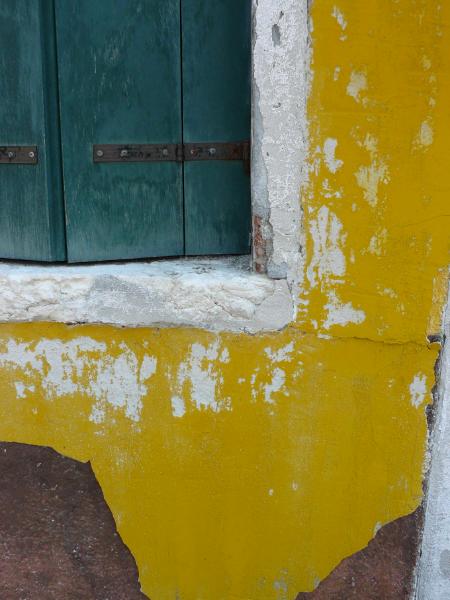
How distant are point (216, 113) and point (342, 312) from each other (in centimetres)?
56

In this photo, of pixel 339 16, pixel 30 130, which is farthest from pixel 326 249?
pixel 30 130

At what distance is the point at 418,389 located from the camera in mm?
1589

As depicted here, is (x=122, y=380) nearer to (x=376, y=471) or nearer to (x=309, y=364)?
(x=309, y=364)

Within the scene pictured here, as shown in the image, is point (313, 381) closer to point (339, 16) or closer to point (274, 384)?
point (274, 384)

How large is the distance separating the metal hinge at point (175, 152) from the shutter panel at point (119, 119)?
0.05 ft

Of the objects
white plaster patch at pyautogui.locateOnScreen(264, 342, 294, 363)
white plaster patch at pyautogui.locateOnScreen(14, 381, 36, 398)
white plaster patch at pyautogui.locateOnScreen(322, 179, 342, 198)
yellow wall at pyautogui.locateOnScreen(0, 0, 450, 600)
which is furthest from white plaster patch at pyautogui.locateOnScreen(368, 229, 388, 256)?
white plaster patch at pyautogui.locateOnScreen(14, 381, 36, 398)

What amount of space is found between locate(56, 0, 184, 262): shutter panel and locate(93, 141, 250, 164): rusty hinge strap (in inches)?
0.6

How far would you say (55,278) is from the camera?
1582mm

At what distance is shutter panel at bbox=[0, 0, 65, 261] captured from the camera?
1568 millimetres

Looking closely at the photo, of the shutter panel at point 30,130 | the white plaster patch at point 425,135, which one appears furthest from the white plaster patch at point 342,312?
the shutter panel at point 30,130

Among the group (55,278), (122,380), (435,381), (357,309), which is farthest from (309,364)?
(55,278)

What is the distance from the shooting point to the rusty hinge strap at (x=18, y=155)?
5.35ft

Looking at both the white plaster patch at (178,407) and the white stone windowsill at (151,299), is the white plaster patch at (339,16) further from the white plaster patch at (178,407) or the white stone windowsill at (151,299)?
the white plaster patch at (178,407)

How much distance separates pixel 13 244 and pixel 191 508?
2.57 ft
